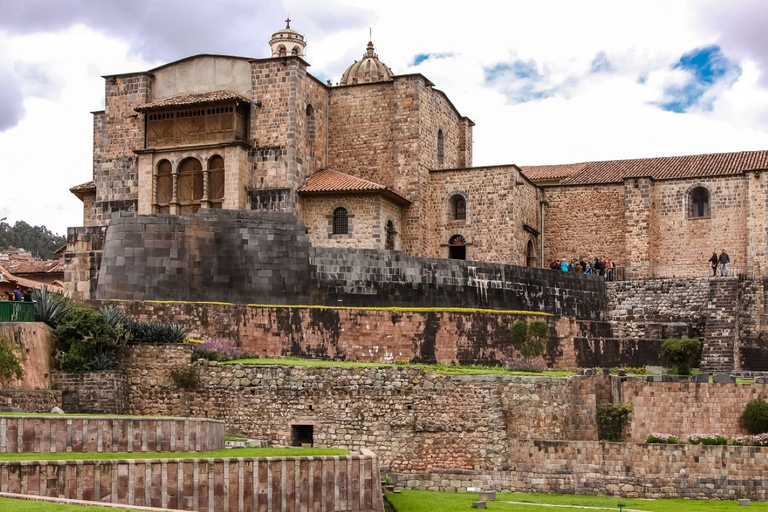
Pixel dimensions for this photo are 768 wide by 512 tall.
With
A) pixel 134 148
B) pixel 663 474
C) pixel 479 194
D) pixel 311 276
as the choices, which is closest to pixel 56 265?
pixel 134 148

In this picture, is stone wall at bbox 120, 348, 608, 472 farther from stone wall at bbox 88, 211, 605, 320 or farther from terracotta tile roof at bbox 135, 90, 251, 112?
terracotta tile roof at bbox 135, 90, 251, 112

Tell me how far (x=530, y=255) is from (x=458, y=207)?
3.38m

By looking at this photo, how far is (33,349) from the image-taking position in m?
26.6

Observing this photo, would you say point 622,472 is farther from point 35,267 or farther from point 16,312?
point 35,267

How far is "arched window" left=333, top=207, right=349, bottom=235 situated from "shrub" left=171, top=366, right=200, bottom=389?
1627 cm

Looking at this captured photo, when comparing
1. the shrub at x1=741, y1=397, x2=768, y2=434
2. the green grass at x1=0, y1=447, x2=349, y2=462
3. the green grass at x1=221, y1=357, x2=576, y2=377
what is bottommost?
the green grass at x1=0, y1=447, x2=349, y2=462

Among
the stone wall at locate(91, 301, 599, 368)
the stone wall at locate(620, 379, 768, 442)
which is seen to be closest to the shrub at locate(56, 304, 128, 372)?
the stone wall at locate(91, 301, 599, 368)

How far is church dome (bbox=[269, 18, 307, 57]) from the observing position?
63.9 m

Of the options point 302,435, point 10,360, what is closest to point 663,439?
point 302,435

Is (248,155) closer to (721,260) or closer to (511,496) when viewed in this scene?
(721,260)

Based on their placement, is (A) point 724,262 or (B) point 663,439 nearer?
(B) point 663,439

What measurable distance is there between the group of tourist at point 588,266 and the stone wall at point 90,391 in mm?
21048

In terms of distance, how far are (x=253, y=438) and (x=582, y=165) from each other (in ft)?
91.0

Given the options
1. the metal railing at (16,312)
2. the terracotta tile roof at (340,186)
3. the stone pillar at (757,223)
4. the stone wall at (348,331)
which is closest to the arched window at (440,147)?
the terracotta tile roof at (340,186)
